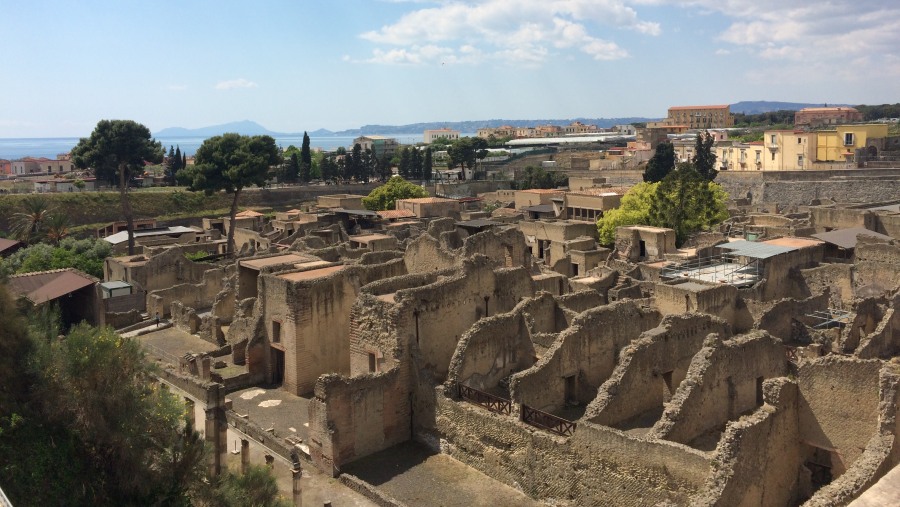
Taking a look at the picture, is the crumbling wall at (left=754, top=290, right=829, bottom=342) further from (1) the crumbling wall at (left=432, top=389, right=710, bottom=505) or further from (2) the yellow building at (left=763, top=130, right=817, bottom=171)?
(2) the yellow building at (left=763, top=130, right=817, bottom=171)

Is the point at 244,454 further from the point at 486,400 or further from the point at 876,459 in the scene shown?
the point at 876,459

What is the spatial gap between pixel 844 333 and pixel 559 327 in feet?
32.2

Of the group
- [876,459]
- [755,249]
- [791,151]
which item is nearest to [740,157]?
[791,151]

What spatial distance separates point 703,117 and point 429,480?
565ft

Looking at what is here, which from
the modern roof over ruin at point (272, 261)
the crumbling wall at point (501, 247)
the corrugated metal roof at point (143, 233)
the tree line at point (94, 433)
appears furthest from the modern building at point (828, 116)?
the tree line at point (94, 433)

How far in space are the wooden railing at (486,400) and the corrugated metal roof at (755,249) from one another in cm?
1759

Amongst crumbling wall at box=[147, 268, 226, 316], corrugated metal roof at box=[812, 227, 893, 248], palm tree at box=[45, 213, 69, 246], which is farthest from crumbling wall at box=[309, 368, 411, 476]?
palm tree at box=[45, 213, 69, 246]

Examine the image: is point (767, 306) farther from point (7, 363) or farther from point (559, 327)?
point (7, 363)

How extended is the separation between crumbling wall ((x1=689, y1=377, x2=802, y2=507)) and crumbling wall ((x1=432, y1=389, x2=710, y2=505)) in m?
0.49

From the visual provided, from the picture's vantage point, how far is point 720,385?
63.0ft

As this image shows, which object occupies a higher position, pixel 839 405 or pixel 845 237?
pixel 845 237

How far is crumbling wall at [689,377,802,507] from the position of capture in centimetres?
1459

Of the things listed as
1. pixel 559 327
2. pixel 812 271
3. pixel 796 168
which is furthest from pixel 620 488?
pixel 796 168

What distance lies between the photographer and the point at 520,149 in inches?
5822
